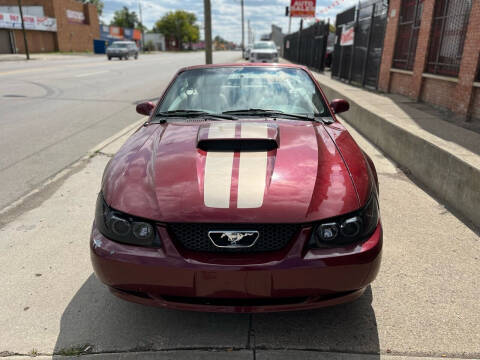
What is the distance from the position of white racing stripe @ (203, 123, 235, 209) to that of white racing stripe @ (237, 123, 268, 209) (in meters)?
0.07

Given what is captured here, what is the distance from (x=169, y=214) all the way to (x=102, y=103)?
10.5 meters

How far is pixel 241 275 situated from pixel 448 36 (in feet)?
31.0

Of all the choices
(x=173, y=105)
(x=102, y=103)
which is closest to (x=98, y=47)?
(x=102, y=103)

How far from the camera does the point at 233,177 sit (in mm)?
2373

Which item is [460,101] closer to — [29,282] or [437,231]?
[437,231]

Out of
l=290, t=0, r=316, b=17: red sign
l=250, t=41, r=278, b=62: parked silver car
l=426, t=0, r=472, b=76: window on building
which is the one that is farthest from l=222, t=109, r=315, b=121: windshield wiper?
l=290, t=0, r=316, b=17: red sign

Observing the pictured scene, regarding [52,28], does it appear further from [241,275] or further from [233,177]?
[241,275]

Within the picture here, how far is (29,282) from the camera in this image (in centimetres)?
306

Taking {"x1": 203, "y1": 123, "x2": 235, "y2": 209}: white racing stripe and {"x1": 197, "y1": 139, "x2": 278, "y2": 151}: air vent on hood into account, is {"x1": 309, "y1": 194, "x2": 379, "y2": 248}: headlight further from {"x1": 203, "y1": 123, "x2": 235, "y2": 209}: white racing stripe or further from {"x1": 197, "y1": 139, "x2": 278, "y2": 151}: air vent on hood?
{"x1": 197, "y1": 139, "x2": 278, "y2": 151}: air vent on hood

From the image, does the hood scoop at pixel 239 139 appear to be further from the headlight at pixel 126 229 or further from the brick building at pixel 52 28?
the brick building at pixel 52 28

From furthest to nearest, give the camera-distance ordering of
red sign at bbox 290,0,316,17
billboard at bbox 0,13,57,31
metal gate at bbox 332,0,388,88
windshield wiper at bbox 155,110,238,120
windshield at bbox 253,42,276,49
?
1. billboard at bbox 0,13,57,31
2. red sign at bbox 290,0,316,17
3. windshield at bbox 253,42,276,49
4. metal gate at bbox 332,0,388,88
5. windshield wiper at bbox 155,110,238,120

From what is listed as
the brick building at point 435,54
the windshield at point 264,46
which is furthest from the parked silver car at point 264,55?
the brick building at point 435,54

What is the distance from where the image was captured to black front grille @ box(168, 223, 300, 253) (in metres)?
2.16

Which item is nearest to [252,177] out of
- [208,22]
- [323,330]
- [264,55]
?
[323,330]
